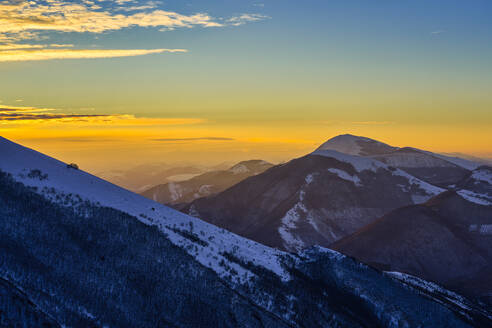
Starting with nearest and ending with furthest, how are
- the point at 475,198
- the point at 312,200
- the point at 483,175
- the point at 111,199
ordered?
1. the point at 111,199
2. the point at 475,198
3. the point at 312,200
4. the point at 483,175

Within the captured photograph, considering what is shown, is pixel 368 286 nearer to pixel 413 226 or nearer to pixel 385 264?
pixel 385 264

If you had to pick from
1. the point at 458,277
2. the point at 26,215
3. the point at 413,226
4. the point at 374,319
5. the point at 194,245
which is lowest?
the point at 458,277

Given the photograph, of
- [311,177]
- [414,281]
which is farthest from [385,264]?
[311,177]

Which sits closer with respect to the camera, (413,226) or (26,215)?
(26,215)

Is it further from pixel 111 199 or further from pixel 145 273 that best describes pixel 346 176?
pixel 145 273

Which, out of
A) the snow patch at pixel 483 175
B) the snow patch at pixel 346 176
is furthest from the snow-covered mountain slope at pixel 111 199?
the snow patch at pixel 483 175

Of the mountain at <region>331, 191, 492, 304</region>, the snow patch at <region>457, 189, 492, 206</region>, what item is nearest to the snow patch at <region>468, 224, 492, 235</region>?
the mountain at <region>331, 191, 492, 304</region>

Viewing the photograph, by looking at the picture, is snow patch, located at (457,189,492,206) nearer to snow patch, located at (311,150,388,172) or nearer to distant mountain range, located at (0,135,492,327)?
snow patch, located at (311,150,388,172)

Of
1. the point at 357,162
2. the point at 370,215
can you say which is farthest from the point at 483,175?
the point at 370,215
